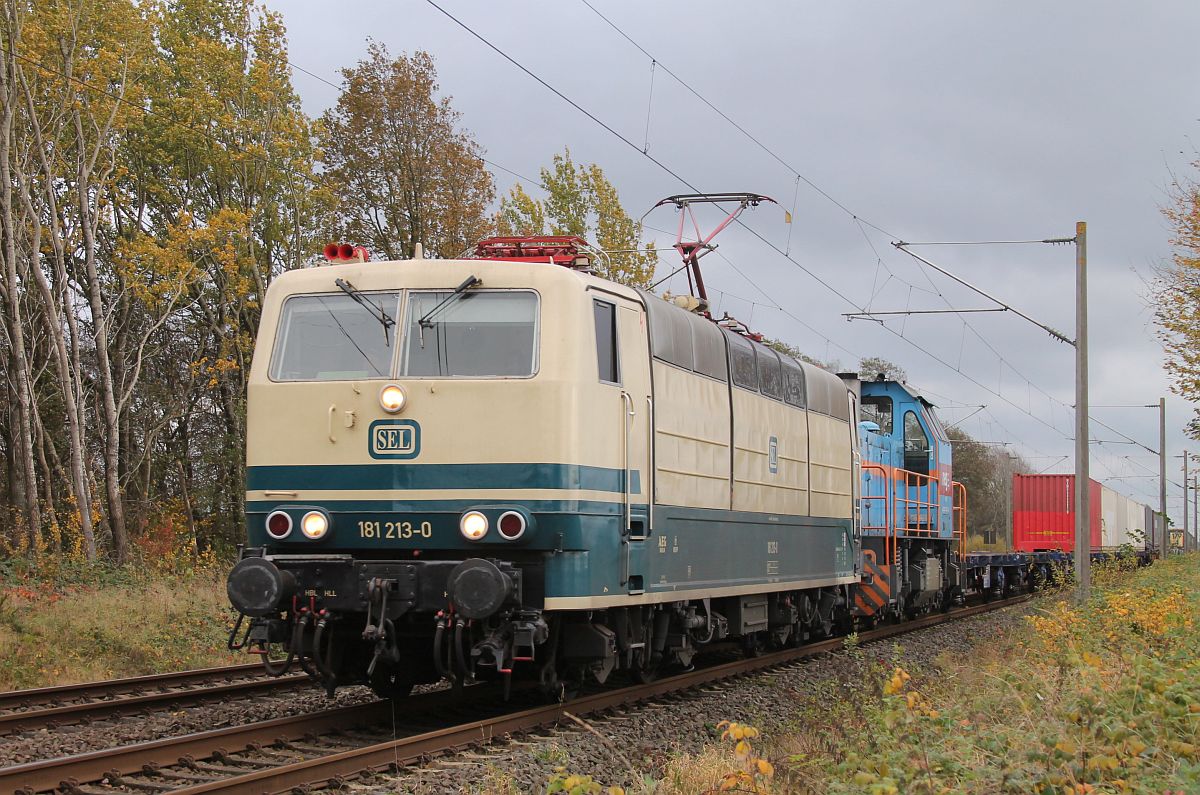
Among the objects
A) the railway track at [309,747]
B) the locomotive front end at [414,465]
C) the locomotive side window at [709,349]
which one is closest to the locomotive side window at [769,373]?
the locomotive side window at [709,349]

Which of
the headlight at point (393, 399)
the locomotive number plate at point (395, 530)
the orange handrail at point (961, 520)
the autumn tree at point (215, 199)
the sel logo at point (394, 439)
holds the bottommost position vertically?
the orange handrail at point (961, 520)

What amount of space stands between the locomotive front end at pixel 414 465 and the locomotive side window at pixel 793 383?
17.9ft

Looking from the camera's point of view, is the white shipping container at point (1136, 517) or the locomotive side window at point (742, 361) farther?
the white shipping container at point (1136, 517)

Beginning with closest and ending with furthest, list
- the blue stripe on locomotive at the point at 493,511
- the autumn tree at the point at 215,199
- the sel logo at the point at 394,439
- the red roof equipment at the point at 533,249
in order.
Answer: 1. the blue stripe on locomotive at the point at 493,511
2. the sel logo at the point at 394,439
3. the red roof equipment at the point at 533,249
4. the autumn tree at the point at 215,199

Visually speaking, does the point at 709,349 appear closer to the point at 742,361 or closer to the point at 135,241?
the point at 742,361

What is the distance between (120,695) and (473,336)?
4625 mm

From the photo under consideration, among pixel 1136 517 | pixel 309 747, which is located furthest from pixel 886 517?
pixel 1136 517

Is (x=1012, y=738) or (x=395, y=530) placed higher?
(x=395, y=530)

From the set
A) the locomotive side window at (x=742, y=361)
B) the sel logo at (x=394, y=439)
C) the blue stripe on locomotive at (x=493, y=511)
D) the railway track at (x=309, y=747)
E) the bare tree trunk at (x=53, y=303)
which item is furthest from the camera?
the bare tree trunk at (x=53, y=303)

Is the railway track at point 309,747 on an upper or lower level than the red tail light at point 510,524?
lower

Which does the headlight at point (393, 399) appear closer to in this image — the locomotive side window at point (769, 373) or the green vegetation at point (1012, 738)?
the green vegetation at point (1012, 738)

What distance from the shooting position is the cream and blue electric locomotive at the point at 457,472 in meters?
8.52

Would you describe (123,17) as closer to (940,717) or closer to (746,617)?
(746,617)

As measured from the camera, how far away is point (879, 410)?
22062 millimetres
